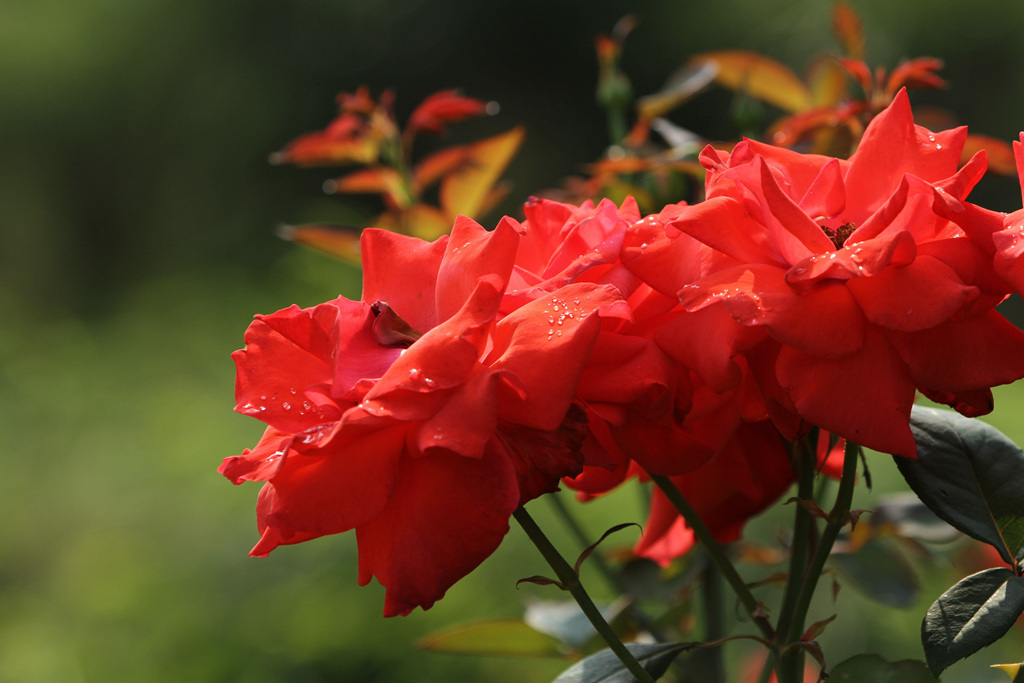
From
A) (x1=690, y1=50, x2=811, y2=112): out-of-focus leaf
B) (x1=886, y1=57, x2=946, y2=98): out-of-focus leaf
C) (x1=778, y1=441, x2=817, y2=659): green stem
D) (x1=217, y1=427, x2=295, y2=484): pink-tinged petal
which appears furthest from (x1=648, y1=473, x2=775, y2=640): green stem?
(x1=690, y1=50, x2=811, y2=112): out-of-focus leaf

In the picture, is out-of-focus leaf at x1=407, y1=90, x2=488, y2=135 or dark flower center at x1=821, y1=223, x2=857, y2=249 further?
out-of-focus leaf at x1=407, y1=90, x2=488, y2=135

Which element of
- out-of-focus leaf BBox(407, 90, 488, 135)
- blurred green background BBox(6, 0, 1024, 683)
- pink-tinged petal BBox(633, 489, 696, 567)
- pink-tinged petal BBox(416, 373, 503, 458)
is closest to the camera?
pink-tinged petal BBox(416, 373, 503, 458)

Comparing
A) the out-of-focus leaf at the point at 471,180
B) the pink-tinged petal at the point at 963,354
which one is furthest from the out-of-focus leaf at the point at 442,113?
the pink-tinged petal at the point at 963,354

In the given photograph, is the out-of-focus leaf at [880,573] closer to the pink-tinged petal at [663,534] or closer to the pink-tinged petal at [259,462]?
the pink-tinged petal at [663,534]

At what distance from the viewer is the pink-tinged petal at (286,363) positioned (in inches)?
9.4

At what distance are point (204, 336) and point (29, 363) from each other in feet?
1.61

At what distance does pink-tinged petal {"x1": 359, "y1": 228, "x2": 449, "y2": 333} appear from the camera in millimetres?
282

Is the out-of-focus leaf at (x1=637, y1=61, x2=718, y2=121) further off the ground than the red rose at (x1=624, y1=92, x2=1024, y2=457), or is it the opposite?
the red rose at (x1=624, y1=92, x2=1024, y2=457)

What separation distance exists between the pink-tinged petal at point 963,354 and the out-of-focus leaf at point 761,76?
1.19 feet

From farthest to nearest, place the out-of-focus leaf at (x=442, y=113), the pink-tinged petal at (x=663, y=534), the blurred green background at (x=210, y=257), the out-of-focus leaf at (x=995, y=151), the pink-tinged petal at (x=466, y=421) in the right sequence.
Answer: the blurred green background at (x=210, y=257)
the out-of-focus leaf at (x=442, y=113)
the out-of-focus leaf at (x=995, y=151)
the pink-tinged petal at (x=663, y=534)
the pink-tinged petal at (x=466, y=421)

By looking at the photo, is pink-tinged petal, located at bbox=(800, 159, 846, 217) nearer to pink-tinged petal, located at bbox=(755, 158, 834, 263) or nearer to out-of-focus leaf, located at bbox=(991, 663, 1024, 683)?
pink-tinged petal, located at bbox=(755, 158, 834, 263)

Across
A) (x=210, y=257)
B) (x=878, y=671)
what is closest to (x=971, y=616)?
(x=878, y=671)

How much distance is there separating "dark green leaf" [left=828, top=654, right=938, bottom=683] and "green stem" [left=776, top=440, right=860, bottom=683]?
0.02m

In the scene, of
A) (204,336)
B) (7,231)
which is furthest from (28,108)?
(204,336)
